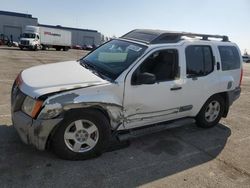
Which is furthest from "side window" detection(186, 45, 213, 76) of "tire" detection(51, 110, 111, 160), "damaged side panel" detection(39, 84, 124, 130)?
"tire" detection(51, 110, 111, 160)

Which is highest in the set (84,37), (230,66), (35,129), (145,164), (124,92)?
(84,37)

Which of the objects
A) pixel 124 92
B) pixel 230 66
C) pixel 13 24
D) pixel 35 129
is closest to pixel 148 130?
pixel 124 92

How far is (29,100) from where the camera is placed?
3.79 meters

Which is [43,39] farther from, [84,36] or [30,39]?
[84,36]

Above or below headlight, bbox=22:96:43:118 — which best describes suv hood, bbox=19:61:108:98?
above

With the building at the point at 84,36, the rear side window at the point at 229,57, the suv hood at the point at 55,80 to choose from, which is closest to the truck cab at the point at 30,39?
the suv hood at the point at 55,80

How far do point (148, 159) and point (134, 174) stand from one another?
0.54m

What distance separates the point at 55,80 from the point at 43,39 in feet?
128

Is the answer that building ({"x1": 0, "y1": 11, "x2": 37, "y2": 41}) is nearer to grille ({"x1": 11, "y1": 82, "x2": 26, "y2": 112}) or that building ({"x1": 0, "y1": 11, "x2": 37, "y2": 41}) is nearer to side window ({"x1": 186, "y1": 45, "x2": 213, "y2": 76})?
side window ({"x1": 186, "y1": 45, "x2": 213, "y2": 76})

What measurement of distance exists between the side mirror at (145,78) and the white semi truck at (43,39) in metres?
33.8

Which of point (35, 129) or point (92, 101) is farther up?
point (92, 101)

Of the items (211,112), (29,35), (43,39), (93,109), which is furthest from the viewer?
(43,39)

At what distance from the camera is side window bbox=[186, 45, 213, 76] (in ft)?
17.1

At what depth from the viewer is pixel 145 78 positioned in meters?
4.29
